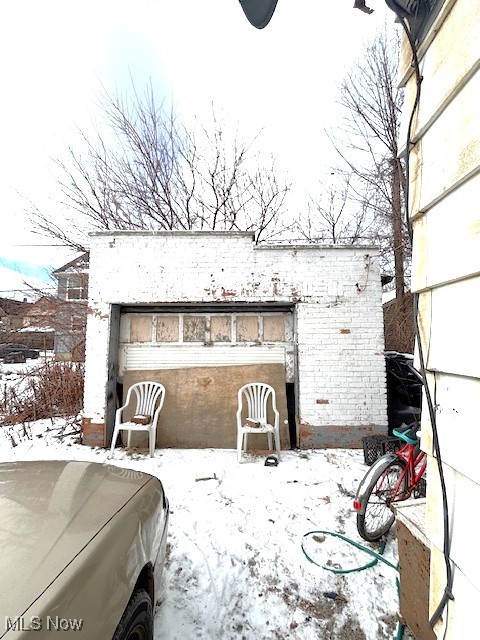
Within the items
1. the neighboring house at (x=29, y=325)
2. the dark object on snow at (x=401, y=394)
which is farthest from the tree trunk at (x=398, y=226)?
the neighboring house at (x=29, y=325)

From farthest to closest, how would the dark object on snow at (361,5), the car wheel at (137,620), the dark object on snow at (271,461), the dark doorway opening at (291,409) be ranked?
the dark doorway opening at (291,409), the dark object on snow at (271,461), the dark object on snow at (361,5), the car wheel at (137,620)

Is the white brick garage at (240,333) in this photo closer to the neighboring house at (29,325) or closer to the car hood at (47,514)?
the car hood at (47,514)

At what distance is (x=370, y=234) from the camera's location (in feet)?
31.1

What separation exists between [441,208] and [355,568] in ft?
8.35

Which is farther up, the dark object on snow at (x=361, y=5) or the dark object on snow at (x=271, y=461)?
the dark object on snow at (x=361, y=5)

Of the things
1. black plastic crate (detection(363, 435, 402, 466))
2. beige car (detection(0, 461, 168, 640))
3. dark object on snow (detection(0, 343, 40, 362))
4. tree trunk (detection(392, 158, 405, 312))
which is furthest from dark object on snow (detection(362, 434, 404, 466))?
dark object on snow (detection(0, 343, 40, 362))

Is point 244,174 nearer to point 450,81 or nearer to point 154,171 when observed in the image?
point 154,171

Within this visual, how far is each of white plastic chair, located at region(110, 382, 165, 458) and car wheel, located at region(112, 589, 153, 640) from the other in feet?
10.6

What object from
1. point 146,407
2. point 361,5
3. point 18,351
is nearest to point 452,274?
point 361,5

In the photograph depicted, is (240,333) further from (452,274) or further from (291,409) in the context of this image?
(452,274)

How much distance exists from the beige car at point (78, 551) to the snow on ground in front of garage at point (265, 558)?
69 cm

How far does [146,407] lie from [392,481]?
3475 mm

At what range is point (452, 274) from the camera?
0.97 meters

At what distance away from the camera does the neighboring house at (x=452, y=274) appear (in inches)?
34.5
